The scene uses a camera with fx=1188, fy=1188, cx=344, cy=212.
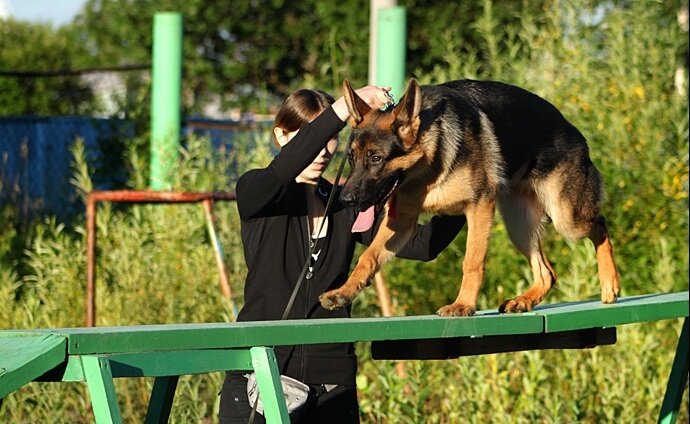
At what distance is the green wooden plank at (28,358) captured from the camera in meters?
2.79

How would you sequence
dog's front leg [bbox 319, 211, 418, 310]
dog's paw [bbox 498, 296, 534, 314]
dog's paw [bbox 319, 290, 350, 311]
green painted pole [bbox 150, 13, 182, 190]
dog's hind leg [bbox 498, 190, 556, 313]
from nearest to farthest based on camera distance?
1. dog's paw [bbox 319, 290, 350, 311]
2. dog's front leg [bbox 319, 211, 418, 310]
3. dog's paw [bbox 498, 296, 534, 314]
4. dog's hind leg [bbox 498, 190, 556, 313]
5. green painted pole [bbox 150, 13, 182, 190]

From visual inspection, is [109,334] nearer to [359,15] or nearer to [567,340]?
[567,340]

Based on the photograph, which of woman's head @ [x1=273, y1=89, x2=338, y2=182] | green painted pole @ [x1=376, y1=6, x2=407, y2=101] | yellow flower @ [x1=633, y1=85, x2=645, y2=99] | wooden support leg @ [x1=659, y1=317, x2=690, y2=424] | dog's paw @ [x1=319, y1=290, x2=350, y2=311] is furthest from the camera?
green painted pole @ [x1=376, y1=6, x2=407, y2=101]

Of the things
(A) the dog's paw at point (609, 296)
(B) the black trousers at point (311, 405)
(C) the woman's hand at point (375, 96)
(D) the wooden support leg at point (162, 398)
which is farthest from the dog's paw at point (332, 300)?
(A) the dog's paw at point (609, 296)

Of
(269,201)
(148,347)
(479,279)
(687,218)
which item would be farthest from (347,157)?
(687,218)

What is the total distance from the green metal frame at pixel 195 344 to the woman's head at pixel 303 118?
25.3 inches

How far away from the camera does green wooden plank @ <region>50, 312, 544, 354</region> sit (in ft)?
9.59

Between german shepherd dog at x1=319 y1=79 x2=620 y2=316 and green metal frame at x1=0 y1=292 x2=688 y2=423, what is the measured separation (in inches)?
9.9

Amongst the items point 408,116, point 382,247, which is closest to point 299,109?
point 408,116

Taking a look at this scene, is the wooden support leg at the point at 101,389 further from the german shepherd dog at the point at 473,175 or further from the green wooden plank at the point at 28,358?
the german shepherd dog at the point at 473,175

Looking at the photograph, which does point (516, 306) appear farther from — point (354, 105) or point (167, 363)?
point (167, 363)

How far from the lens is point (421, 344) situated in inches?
152

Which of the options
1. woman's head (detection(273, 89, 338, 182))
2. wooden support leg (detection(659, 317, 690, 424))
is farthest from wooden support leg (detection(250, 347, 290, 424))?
wooden support leg (detection(659, 317, 690, 424))

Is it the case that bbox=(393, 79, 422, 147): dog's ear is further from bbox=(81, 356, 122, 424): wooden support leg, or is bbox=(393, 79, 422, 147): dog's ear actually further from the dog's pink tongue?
bbox=(81, 356, 122, 424): wooden support leg
